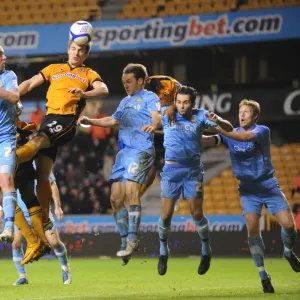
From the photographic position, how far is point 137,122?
10922mm

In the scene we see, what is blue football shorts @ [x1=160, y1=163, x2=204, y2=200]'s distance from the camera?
10867 mm

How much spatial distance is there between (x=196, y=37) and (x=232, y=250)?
23.4 ft

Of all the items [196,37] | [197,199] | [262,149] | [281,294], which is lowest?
[281,294]

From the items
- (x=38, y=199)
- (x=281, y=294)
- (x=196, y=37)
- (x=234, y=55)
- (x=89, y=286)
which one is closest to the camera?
(x=281, y=294)

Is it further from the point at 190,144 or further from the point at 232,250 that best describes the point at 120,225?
the point at 232,250

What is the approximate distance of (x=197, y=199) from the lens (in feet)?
35.7

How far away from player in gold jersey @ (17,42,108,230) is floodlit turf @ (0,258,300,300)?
3.67 feet

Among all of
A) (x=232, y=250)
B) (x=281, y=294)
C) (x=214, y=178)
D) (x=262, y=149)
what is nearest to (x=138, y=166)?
(x=262, y=149)

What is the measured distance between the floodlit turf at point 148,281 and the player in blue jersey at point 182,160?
0.63 m

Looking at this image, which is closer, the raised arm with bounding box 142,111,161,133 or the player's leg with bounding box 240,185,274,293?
the player's leg with bounding box 240,185,274,293

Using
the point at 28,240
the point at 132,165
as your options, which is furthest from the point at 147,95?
the point at 28,240

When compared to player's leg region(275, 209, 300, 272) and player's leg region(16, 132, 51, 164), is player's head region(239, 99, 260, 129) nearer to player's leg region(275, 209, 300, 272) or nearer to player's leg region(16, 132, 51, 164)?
player's leg region(275, 209, 300, 272)

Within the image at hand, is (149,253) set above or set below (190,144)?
below

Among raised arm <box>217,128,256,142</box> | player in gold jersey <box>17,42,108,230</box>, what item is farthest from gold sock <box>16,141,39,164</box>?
raised arm <box>217,128,256,142</box>
